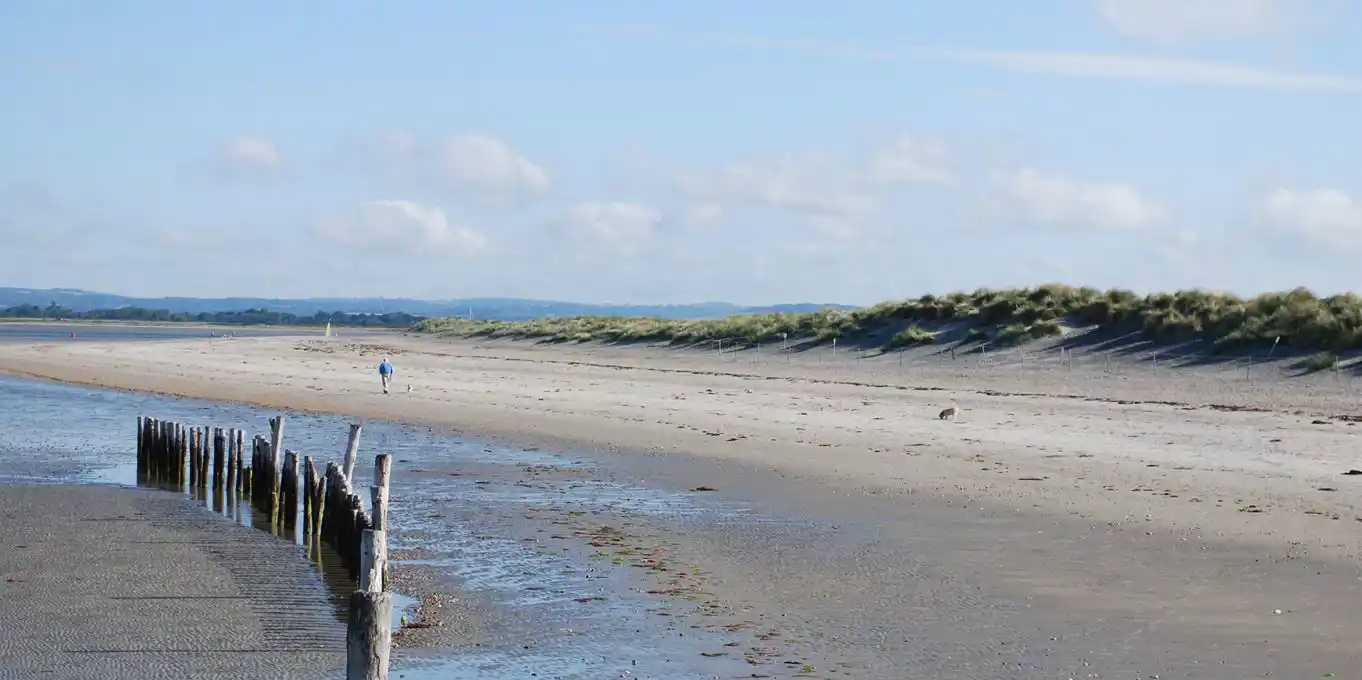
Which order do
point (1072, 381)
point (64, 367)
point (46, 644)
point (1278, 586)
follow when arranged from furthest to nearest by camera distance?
point (64, 367) → point (1072, 381) → point (1278, 586) → point (46, 644)

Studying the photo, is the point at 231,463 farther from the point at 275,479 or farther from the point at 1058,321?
the point at 1058,321

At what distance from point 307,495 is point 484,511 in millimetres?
2005

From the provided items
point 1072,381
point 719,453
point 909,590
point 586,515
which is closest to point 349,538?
point 586,515

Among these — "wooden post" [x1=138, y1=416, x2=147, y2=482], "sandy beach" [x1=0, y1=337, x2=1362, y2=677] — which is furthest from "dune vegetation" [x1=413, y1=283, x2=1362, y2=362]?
"wooden post" [x1=138, y1=416, x2=147, y2=482]

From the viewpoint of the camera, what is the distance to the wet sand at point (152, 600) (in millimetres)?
9984

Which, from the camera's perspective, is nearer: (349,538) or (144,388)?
(349,538)

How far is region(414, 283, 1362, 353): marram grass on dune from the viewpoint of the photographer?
32.7m

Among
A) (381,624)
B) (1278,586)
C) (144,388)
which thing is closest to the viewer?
(381,624)

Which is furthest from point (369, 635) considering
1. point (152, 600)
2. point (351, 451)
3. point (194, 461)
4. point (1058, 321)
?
point (1058, 321)

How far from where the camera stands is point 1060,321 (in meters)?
40.8

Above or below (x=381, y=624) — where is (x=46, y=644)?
below

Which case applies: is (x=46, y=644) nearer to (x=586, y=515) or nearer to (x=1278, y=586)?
(x=586, y=515)

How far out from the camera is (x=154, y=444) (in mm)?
22031

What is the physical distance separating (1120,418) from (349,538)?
15.3m
